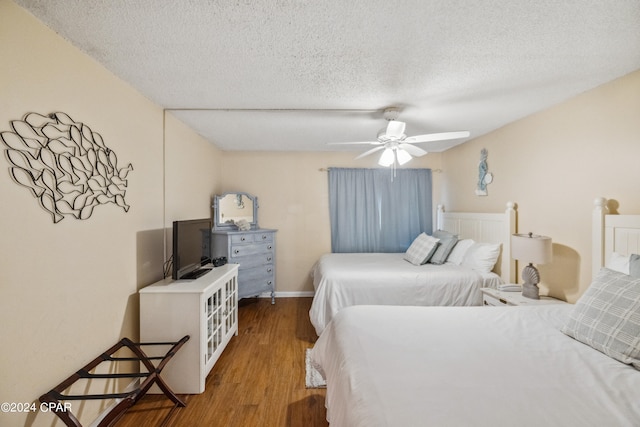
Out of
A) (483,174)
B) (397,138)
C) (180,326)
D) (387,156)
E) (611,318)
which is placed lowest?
(180,326)

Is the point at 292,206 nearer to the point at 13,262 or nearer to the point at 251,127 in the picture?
the point at 251,127

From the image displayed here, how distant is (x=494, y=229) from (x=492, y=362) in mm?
2335

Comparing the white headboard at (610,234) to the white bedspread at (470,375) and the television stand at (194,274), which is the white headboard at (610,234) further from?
the television stand at (194,274)

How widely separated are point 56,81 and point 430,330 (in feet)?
8.07

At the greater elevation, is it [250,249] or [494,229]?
[494,229]

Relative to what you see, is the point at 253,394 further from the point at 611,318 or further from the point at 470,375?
the point at 611,318

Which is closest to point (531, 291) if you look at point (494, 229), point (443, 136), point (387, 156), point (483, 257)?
point (483, 257)

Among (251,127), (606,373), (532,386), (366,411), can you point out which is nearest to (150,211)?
(251,127)

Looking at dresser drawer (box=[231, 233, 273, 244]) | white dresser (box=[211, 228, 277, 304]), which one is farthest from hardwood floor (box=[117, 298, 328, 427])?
dresser drawer (box=[231, 233, 273, 244])

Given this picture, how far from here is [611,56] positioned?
1.64 metres

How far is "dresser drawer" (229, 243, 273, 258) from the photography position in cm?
357

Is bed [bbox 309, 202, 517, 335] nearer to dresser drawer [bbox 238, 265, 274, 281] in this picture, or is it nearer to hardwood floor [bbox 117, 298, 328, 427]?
hardwood floor [bbox 117, 298, 328, 427]

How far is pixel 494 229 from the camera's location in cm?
315

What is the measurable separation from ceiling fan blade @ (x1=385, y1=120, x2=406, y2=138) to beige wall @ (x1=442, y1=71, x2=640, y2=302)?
1.36m
